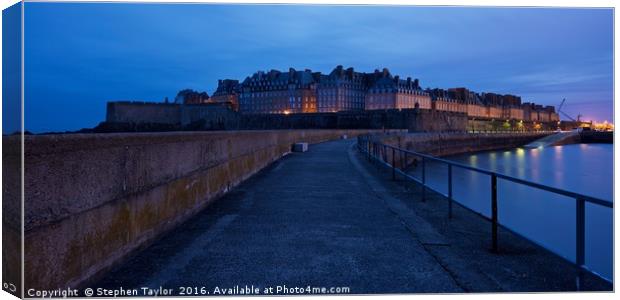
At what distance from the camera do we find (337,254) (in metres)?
4.73

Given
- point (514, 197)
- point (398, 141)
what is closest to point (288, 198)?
point (514, 197)

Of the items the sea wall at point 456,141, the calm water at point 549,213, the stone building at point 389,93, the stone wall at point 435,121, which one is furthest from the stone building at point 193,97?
the calm water at point 549,213

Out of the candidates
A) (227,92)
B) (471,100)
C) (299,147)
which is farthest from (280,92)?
(299,147)

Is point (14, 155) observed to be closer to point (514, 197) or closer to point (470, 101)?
point (514, 197)

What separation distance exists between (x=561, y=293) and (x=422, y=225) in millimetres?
2779

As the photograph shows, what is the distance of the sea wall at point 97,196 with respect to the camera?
3.00 meters

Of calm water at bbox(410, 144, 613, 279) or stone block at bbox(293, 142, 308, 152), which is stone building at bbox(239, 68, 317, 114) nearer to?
calm water at bbox(410, 144, 613, 279)

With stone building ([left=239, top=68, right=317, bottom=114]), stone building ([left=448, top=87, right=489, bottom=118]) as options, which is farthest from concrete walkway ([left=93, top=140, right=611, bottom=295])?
stone building ([left=448, top=87, right=489, bottom=118])

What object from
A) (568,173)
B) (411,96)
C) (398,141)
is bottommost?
(568,173)

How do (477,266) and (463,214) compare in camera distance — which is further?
(463,214)

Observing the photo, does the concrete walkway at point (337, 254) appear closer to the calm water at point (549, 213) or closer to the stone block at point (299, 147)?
the calm water at point (549, 213)

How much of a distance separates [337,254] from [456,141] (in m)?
76.0

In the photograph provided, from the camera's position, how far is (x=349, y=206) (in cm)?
775

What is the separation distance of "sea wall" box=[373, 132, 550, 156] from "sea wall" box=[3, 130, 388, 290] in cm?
2894
